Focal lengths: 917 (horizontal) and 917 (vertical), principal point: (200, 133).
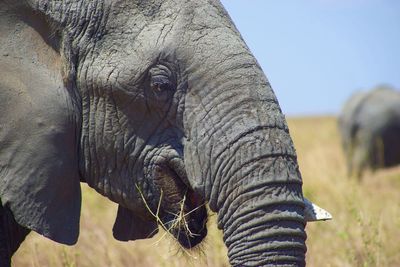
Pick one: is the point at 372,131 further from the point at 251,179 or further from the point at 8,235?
the point at 251,179

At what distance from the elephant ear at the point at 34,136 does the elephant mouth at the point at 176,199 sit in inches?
14.8

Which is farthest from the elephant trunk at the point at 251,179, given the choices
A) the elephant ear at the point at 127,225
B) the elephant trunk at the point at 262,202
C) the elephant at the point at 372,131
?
the elephant at the point at 372,131

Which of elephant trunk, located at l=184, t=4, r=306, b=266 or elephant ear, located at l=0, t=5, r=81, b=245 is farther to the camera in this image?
elephant ear, located at l=0, t=5, r=81, b=245

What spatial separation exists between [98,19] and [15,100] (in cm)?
48

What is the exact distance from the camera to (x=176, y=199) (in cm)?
374

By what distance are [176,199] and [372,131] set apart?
17.5 m

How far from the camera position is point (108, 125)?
3.76 m

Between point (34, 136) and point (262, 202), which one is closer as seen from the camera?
point (262, 202)

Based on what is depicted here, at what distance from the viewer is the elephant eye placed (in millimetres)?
3654

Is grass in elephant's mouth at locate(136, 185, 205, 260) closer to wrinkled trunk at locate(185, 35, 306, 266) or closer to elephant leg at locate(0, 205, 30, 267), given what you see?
wrinkled trunk at locate(185, 35, 306, 266)

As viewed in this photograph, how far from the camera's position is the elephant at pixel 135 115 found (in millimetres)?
3502

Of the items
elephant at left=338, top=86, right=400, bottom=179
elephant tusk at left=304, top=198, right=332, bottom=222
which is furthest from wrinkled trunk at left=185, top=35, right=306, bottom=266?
elephant at left=338, top=86, right=400, bottom=179

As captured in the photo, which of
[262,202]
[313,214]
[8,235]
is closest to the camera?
[262,202]

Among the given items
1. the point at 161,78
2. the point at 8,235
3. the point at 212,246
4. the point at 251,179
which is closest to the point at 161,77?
the point at 161,78
